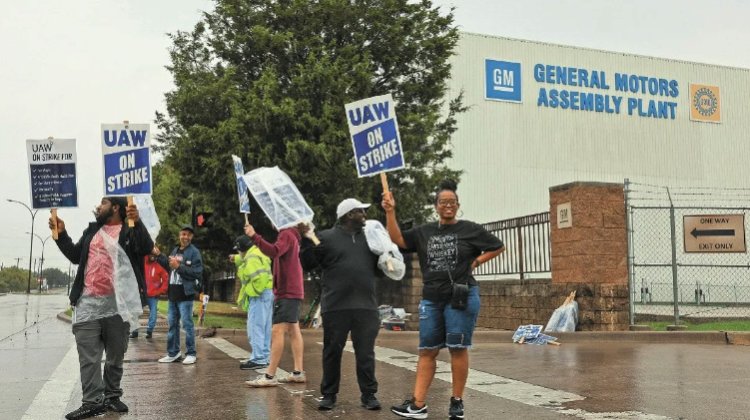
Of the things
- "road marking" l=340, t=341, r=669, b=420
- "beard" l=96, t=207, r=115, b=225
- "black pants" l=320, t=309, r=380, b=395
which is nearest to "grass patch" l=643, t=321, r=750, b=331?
"road marking" l=340, t=341, r=669, b=420

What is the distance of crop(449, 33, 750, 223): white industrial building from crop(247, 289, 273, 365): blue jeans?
Answer: 89.1ft

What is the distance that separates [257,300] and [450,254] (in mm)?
4392

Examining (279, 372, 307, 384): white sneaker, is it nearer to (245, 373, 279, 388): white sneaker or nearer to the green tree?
(245, 373, 279, 388): white sneaker

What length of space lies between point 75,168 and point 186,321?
3251 millimetres

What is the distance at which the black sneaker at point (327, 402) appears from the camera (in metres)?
6.33

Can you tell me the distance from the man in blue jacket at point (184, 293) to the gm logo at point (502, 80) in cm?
3004

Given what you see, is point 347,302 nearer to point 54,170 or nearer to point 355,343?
point 355,343

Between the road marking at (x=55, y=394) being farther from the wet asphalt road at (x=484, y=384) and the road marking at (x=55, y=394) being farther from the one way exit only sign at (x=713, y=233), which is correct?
the one way exit only sign at (x=713, y=233)

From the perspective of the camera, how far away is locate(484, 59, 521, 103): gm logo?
3894 centimetres

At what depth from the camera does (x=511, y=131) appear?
39469 mm

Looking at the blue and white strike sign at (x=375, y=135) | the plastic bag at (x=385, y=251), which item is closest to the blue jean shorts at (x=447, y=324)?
the plastic bag at (x=385, y=251)

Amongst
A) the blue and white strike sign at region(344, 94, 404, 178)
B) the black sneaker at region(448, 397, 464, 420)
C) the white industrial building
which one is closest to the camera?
the black sneaker at region(448, 397, 464, 420)

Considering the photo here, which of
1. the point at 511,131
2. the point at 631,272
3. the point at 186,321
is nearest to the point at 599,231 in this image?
the point at 631,272

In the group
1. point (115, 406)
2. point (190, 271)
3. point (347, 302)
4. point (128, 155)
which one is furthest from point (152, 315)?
point (347, 302)
